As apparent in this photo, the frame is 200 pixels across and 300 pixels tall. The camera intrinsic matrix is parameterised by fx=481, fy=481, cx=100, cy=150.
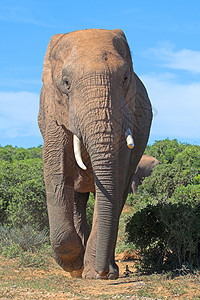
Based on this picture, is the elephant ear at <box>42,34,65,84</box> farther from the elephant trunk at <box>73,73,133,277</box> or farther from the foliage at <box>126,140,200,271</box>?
the foliage at <box>126,140,200,271</box>

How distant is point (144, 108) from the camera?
718cm

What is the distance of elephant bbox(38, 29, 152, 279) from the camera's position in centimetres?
479

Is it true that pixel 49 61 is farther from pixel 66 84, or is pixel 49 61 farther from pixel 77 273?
pixel 77 273

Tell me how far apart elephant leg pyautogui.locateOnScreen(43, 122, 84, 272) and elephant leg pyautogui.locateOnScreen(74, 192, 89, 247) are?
1464 millimetres

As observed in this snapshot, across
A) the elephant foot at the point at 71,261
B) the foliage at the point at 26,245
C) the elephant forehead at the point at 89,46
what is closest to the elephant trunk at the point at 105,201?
the elephant forehead at the point at 89,46

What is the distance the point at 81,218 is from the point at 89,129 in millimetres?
3127

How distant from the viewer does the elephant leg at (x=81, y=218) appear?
757 cm

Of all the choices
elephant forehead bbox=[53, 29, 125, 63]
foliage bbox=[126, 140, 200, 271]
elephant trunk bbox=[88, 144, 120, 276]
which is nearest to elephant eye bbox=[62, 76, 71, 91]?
elephant forehead bbox=[53, 29, 125, 63]

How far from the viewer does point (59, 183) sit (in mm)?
5930

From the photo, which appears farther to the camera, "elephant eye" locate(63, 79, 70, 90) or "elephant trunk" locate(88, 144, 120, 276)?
"elephant eye" locate(63, 79, 70, 90)

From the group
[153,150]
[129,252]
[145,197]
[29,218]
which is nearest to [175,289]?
[129,252]

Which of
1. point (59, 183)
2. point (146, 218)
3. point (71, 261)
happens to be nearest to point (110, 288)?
point (71, 261)

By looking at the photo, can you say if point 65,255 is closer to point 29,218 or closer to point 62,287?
point 62,287

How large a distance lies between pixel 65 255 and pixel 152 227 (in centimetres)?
150
